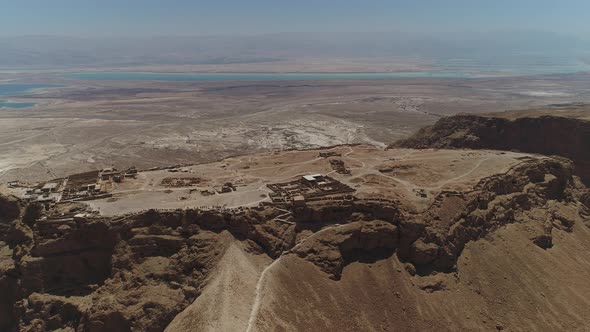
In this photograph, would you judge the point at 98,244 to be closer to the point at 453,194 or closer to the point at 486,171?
the point at 453,194

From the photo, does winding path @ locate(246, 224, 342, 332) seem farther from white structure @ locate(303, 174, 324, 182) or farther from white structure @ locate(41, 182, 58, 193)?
white structure @ locate(41, 182, 58, 193)

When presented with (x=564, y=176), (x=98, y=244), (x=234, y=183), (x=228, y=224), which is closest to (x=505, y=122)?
(x=564, y=176)

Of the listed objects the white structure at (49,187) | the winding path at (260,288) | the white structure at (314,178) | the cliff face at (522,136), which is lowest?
the winding path at (260,288)

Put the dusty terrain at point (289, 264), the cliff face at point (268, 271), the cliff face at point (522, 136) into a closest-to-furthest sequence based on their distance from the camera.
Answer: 1. the cliff face at point (268, 271)
2. the dusty terrain at point (289, 264)
3. the cliff face at point (522, 136)

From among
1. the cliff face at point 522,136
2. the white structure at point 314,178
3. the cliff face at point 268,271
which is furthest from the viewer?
the cliff face at point 522,136

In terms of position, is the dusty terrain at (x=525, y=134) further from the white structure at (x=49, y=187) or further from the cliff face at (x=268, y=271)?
the white structure at (x=49, y=187)

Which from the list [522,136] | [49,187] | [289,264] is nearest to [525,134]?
[522,136]

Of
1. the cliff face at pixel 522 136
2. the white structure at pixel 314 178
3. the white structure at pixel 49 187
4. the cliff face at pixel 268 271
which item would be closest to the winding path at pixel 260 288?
the cliff face at pixel 268 271
